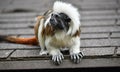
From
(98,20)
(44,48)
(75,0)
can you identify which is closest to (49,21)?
(44,48)

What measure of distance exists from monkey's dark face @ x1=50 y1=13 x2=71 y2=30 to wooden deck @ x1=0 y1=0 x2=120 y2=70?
39cm

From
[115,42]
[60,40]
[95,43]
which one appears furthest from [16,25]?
[60,40]

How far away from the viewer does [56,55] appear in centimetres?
395

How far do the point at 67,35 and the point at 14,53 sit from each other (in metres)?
0.84

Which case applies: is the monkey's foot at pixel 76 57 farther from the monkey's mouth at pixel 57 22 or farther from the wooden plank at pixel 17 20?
the wooden plank at pixel 17 20

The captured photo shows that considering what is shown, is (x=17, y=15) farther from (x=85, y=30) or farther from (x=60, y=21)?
(x=60, y=21)

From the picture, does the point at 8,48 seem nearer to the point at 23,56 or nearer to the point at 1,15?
the point at 23,56

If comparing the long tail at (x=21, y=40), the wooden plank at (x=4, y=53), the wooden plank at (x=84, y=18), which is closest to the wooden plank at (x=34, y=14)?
the wooden plank at (x=84, y=18)

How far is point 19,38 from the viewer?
486cm

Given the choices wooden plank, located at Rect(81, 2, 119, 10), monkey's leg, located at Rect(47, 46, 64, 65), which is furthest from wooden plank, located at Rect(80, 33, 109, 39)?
wooden plank, located at Rect(81, 2, 119, 10)

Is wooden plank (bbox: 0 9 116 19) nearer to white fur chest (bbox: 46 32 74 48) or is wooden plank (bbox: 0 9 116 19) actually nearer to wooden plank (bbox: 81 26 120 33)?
wooden plank (bbox: 81 26 120 33)

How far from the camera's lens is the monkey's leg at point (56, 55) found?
3945 millimetres

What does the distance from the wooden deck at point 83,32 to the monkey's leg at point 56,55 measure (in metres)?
0.05

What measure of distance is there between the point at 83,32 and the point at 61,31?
1437mm
